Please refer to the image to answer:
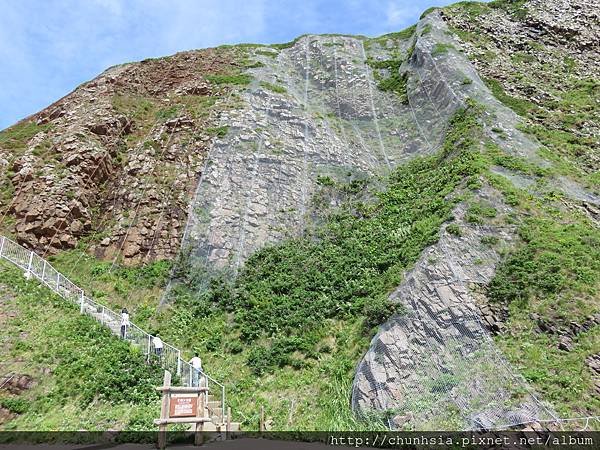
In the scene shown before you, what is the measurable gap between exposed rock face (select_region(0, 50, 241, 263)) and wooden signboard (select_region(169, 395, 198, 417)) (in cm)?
1012

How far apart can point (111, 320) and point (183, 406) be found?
7136 mm

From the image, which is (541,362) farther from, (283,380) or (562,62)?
(562,62)

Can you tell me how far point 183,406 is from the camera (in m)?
8.91

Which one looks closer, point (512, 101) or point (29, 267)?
point (29, 267)

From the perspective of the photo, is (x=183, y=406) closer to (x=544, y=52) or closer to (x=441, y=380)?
(x=441, y=380)

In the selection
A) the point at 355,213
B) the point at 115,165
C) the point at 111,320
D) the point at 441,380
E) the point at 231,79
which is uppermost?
the point at 231,79

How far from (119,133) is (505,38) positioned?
25.9 meters

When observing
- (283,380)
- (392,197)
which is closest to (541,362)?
(283,380)

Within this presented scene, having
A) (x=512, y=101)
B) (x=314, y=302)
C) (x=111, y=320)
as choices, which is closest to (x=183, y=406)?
(x=314, y=302)

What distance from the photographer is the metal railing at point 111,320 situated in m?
12.0

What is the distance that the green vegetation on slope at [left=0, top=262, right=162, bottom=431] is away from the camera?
10945 millimetres

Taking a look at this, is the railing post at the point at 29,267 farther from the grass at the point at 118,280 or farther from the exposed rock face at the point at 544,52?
the exposed rock face at the point at 544,52

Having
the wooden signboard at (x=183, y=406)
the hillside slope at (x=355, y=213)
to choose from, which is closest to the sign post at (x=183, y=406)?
the wooden signboard at (x=183, y=406)

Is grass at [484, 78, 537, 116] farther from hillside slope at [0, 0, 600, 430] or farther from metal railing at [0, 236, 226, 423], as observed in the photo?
metal railing at [0, 236, 226, 423]
